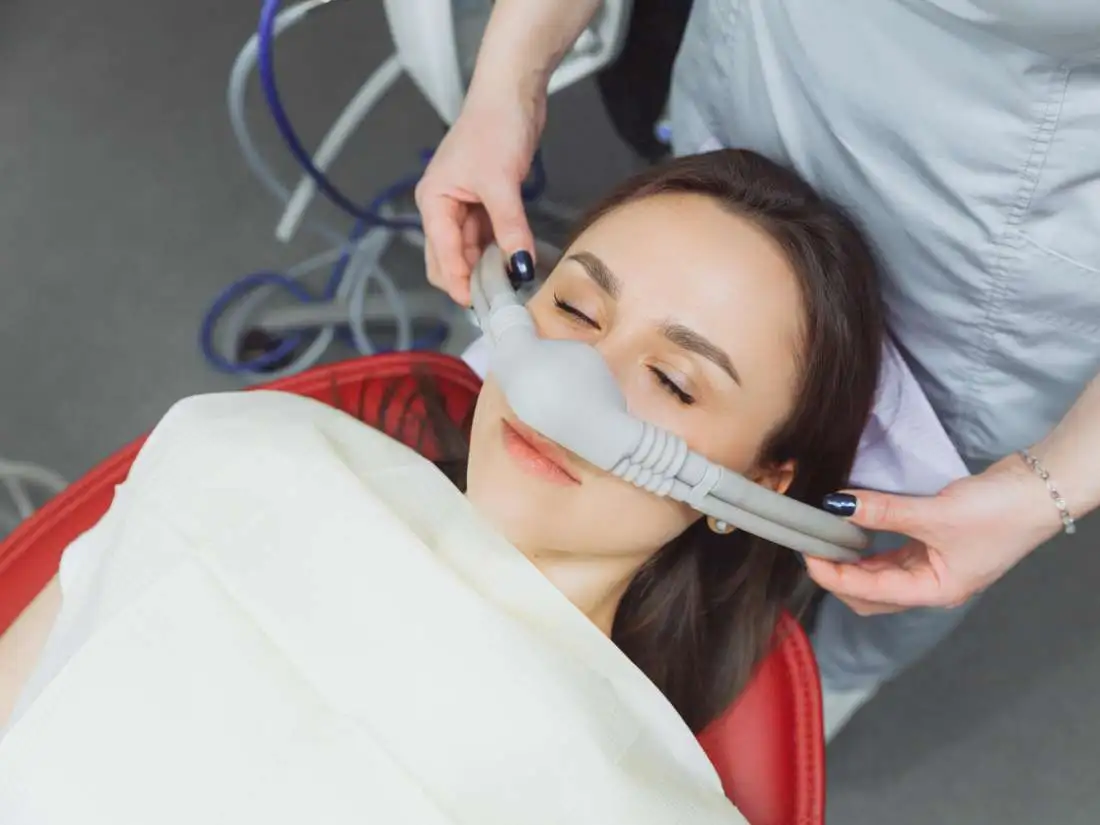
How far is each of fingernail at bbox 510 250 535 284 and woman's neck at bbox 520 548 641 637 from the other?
10.0 inches

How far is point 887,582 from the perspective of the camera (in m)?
0.86

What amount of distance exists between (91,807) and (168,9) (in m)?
1.92

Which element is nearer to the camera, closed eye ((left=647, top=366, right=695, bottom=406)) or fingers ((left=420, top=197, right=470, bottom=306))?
closed eye ((left=647, top=366, right=695, bottom=406))

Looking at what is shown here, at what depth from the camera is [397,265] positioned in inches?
74.4

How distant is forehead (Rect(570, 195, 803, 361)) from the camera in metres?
0.86

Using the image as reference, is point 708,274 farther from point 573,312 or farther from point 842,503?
point 842,503

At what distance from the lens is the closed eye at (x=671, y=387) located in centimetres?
85

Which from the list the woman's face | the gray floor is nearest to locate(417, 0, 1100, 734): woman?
the woman's face

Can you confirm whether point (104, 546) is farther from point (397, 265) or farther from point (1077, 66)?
point (397, 265)

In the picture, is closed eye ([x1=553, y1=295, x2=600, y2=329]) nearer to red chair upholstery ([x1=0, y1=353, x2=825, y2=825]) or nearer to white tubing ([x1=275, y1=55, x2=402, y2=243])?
red chair upholstery ([x1=0, y1=353, x2=825, y2=825])

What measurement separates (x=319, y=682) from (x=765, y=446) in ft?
1.46

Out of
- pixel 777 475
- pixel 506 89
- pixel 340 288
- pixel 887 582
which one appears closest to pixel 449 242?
pixel 506 89

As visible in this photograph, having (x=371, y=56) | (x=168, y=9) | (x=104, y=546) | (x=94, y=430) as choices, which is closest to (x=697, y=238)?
(x=104, y=546)

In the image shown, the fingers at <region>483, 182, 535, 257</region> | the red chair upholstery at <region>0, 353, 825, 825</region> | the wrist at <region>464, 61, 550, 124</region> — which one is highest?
the wrist at <region>464, 61, 550, 124</region>
